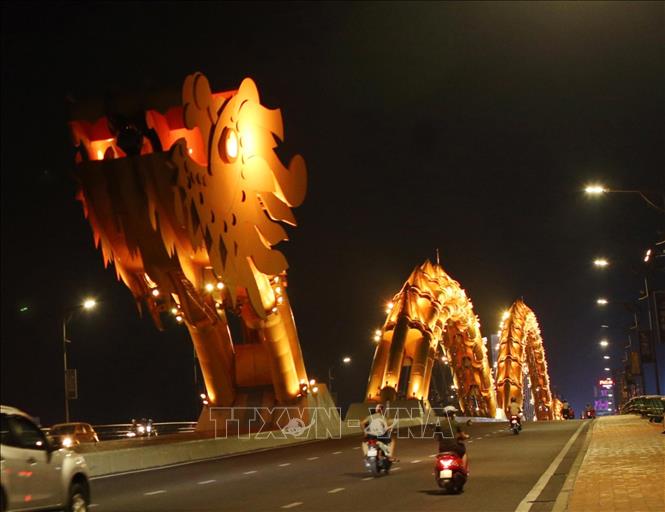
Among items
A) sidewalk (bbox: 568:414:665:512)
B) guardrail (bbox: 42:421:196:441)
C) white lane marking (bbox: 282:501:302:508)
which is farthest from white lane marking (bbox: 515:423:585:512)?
guardrail (bbox: 42:421:196:441)

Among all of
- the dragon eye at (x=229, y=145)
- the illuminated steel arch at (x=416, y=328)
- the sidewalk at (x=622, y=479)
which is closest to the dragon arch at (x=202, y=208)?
the dragon eye at (x=229, y=145)

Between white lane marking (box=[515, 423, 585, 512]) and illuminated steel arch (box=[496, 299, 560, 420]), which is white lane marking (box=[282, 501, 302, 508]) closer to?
white lane marking (box=[515, 423, 585, 512])

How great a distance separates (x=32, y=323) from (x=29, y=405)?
21.8ft

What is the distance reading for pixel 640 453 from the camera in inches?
936

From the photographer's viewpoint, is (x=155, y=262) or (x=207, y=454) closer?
(x=207, y=454)

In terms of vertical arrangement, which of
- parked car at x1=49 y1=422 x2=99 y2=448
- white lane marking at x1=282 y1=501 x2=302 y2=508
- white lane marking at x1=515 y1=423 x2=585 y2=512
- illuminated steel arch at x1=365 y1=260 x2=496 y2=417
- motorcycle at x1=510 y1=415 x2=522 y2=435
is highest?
illuminated steel arch at x1=365 y1=260 x2=496 y2=417

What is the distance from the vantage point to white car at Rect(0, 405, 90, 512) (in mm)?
12922

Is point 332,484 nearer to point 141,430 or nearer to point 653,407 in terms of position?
point 653,407

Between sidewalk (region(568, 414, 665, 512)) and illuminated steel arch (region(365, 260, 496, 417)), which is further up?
illuminated steel arch (region(365, 260, 496, 417))

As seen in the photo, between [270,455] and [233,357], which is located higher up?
[233,357]

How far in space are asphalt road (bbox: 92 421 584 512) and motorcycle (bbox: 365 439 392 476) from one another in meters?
0.33

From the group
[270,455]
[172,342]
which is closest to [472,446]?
[270,455]

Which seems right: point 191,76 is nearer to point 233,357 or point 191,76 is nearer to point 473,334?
point 233,357

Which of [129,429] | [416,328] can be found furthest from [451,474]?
[129,429]
